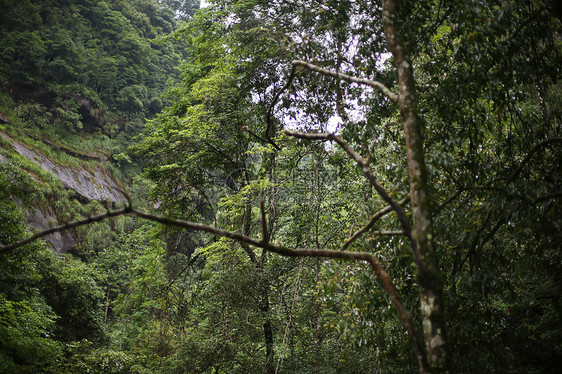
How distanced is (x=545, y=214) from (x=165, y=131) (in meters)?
9.35

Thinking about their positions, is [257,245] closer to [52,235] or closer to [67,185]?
[52,235]

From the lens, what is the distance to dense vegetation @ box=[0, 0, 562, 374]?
278cm

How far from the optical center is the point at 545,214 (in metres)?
3.11

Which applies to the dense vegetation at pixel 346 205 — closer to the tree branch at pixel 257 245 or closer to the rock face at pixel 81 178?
the tree branch at pixel 257 245

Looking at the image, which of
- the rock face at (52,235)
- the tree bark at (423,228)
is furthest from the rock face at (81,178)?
the tree bark at (423,228)

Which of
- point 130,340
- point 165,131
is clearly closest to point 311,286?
point 165,131

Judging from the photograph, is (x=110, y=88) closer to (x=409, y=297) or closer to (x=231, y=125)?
(x=231, y=125)

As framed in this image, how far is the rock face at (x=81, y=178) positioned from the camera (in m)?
17.7

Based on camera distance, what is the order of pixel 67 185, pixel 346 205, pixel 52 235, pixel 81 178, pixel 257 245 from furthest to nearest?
pixel 81 178, pixel 67 185, pixel 52 235, pixel 346 205, pixel 257 245

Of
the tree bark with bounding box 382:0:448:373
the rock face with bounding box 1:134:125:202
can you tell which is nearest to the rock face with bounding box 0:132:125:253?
the rock face with bounding box 1:134:125:202

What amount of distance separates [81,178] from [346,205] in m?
18.4

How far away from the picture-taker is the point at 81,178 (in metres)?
20.5

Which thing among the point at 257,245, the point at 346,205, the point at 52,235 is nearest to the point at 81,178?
the point at 52,235

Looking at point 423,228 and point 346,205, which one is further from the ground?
point 346,205
